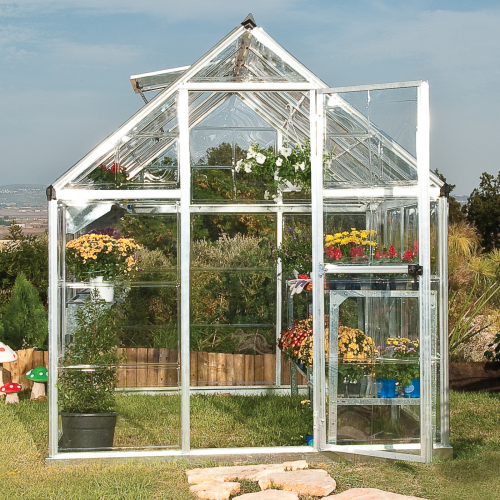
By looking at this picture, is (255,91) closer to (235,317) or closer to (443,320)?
(443,320)

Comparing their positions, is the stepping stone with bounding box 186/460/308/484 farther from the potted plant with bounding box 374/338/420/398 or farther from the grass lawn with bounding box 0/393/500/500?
the potted plant with bounding box 374/338/420/398

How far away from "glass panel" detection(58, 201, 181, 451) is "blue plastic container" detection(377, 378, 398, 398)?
1.48 meters

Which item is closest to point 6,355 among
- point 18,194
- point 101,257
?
point 101,257

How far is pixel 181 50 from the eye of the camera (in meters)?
11.1

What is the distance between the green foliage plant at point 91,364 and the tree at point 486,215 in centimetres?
942

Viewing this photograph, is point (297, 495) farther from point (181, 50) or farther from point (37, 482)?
point (181, 50)

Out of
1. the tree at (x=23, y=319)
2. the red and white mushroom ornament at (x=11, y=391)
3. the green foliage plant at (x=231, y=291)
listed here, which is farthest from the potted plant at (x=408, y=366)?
the tree at (x=23, y=319)

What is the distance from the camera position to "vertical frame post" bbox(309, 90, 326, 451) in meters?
4.93

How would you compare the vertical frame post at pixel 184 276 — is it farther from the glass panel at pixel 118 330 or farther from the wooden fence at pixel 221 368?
the wooden fence at pixel 221 368

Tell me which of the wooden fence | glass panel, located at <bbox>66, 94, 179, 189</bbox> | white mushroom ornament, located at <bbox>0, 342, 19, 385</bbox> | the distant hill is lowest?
the wooden fence

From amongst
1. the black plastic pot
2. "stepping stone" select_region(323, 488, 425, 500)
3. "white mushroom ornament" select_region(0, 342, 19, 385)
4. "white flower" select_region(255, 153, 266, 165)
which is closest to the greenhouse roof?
"white flower" select_region(255, 153, 266, 165)

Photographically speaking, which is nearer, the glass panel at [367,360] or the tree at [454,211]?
the glass panel at [367,360]

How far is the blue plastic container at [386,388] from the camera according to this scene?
4.89m

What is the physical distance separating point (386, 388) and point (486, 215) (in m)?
9.59
